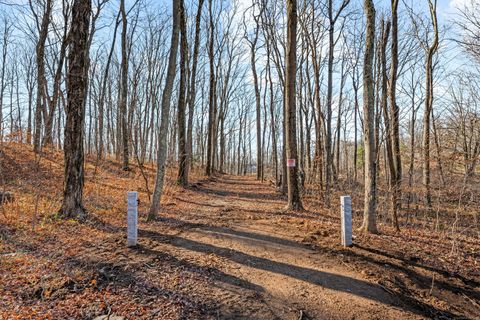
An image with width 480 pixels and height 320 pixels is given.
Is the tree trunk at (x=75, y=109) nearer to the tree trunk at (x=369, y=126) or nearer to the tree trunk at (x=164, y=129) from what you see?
the tree trunk at (x=164, y=129)

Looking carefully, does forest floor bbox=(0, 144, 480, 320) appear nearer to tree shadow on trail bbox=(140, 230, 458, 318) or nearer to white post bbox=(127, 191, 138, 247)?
tree shadow on trail bbox=(140, 230, 458, 318)

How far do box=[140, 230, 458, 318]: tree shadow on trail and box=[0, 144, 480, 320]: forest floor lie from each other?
15 mm

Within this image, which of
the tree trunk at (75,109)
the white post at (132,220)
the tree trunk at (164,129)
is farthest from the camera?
the tree trunk at (164,129)

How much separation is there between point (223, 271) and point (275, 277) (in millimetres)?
731

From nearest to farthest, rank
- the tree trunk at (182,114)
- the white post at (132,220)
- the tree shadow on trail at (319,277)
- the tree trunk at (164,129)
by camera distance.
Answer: the tree shadow on trail at (319,277)
the white post at (132,220)
the tree trunk at (164,129)
the tree trunk at (182,114)

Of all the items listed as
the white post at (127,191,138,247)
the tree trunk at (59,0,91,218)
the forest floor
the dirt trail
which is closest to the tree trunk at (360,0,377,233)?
the forest floor

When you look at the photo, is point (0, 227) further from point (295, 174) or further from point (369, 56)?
point (369, 56)

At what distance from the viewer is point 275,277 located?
348cm

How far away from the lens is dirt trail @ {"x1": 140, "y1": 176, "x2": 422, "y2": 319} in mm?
2791

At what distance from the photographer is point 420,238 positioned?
572 centimetres

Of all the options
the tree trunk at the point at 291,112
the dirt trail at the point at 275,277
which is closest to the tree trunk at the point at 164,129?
the dirt trail at the point at 275,277

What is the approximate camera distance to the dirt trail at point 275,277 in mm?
2791

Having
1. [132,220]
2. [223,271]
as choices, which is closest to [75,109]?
[132,220]

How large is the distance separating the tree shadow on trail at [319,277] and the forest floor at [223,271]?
15mm
